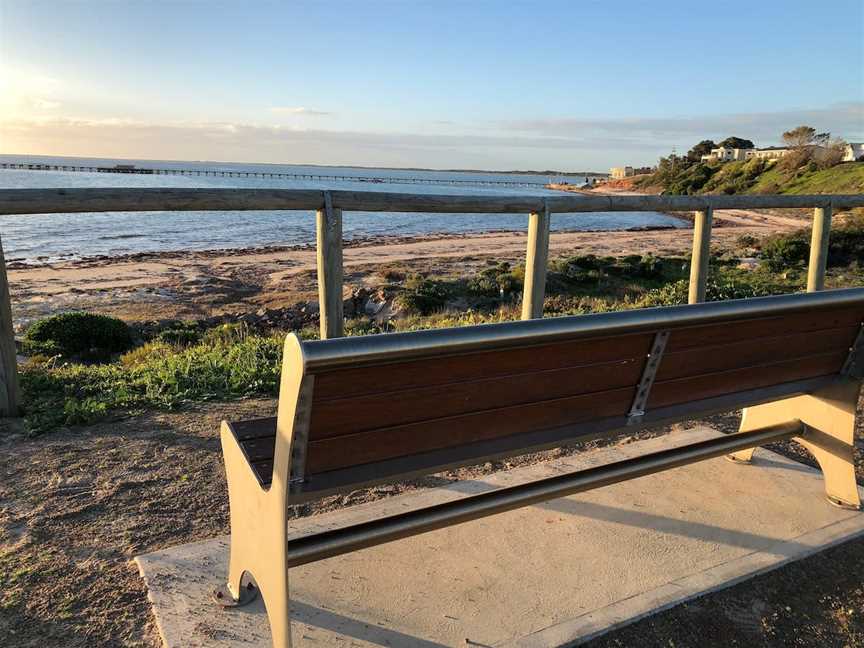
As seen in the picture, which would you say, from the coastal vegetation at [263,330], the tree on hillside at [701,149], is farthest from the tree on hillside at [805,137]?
the coastal vegetation at [263,330]

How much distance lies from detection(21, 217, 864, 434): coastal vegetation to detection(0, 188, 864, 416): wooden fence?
1.87 ft

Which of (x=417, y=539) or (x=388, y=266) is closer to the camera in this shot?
(x=417, y=539)

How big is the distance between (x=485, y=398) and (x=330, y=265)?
81.1 inches

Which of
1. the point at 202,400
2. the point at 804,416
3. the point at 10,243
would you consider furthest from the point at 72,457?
the point at 10,243

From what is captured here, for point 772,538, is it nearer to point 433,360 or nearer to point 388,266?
point 433,360

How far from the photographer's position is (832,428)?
116 inches

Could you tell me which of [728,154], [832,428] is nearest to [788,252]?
[832,428]

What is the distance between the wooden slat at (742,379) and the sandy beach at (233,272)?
38.6 ft

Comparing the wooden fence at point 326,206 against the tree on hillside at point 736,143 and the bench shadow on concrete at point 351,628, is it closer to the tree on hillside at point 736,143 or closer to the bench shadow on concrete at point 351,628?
the bench shadow on concrete at point 351,628

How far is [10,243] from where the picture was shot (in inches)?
1187

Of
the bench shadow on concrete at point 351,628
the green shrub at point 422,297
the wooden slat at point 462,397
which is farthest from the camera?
the green shrub at point 422,297

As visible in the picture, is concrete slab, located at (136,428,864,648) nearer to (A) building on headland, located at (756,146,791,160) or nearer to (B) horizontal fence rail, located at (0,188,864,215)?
(B) horizontal fence rail, located at (0,188,864,215)

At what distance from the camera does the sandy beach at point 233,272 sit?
46.8 feet

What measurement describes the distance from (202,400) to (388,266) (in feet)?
49.5
